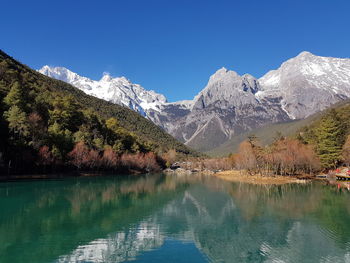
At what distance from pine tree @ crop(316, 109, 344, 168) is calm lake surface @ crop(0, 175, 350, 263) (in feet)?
193

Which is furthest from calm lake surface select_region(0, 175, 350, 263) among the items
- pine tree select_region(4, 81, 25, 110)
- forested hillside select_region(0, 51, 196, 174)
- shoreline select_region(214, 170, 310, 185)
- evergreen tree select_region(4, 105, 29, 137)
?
pine tree select_region(4, 81, 25, 110)

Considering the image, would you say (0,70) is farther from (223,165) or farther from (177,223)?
(223,165)

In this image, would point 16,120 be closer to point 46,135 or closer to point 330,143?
point 46,135

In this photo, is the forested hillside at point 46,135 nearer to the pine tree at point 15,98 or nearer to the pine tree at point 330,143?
the pine tree at point 15,98

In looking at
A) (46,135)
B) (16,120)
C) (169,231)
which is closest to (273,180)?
(169,231)

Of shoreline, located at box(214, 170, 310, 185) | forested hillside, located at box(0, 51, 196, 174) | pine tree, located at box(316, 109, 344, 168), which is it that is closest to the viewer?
→ forested hillside, located at box(0, 51, 196, 174)

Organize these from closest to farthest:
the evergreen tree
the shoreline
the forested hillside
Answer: the evergreen tree < the forested hillside < the shoreline

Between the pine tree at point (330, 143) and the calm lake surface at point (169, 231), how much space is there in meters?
58.9

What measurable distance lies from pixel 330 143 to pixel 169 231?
89.2 m

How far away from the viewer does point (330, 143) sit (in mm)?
100125

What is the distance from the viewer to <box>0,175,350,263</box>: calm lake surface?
2161 cm

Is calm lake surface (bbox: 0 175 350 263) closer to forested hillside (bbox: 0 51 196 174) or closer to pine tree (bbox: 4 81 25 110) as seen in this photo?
forested hillside (bbox: 0 51 196 174)

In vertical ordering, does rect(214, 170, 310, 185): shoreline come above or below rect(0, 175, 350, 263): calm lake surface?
above

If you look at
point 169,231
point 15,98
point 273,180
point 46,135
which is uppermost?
point 15,98
